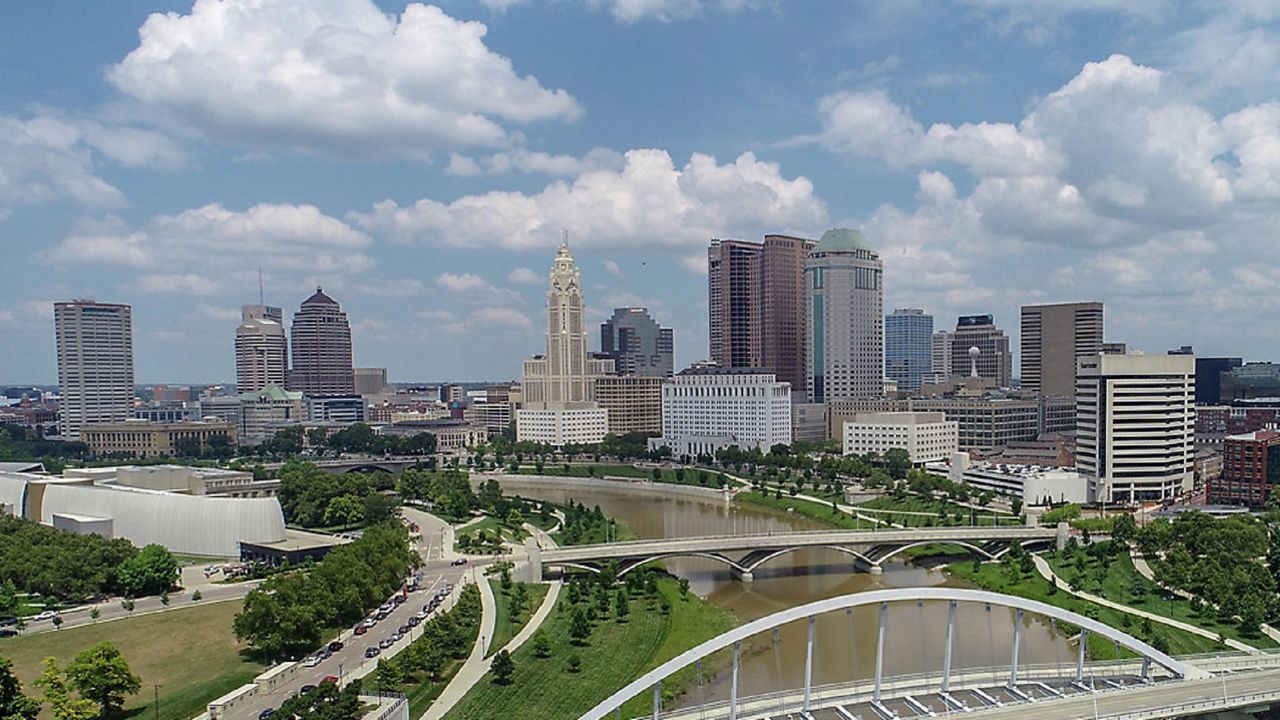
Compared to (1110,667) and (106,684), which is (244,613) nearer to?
(106,684)

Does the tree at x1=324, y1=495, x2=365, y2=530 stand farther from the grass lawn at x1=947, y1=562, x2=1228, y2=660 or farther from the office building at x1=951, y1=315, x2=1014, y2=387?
the office building at x1=951, y1=315, x2=1014, y2=387

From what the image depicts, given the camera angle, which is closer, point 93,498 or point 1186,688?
point 1186,688

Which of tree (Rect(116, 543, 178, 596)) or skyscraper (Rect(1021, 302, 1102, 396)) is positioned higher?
skyscraper (Rect(1021, 302, 1102, 396))

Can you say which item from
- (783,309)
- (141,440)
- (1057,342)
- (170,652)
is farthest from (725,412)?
(170,652)

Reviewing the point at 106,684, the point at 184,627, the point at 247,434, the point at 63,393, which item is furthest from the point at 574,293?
the point at 106,684

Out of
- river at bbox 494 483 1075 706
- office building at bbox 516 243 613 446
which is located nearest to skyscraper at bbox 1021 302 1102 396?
office building at bbox 516 243 613 446

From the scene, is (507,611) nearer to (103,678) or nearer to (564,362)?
(103,678)
